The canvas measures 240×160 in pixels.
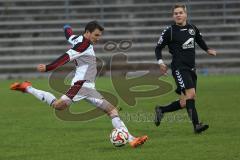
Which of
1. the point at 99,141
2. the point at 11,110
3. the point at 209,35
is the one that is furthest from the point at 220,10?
the point at 99,141

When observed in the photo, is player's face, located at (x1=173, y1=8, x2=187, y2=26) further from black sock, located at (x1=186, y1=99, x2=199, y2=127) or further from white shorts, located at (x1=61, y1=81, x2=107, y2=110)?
white shorts, located at (x1=61, y1=81, x2=107, y2=110)

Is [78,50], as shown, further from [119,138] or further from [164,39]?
[164,39]

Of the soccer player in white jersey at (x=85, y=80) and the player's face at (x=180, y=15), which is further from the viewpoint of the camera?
the player's face at (x=180, y=15)

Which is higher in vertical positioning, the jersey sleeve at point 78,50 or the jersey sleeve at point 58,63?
the jersey sleeve at point 78,50

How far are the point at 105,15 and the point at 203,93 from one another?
415 inches

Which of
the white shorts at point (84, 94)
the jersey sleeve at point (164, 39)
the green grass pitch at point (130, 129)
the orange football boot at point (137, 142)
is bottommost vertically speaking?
the green grass pitch at point (130, 129)

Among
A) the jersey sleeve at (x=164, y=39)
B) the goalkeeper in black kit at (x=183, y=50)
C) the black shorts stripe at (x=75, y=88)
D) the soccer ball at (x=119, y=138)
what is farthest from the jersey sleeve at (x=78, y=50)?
the jersey sleeve at (x=164, y=39)

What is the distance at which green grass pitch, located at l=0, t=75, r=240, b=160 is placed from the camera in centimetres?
878

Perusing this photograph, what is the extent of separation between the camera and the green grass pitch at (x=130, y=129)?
8781mm

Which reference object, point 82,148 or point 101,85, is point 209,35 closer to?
point 101,85

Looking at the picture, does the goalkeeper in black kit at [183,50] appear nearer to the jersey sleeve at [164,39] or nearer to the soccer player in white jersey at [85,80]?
the jersey sleeve at [164,39]

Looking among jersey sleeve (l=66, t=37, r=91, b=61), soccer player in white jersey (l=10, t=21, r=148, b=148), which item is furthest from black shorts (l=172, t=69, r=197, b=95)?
jersey sleeve (l=66, t=37, r=91, b=61)

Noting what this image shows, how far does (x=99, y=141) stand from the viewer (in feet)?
33.5

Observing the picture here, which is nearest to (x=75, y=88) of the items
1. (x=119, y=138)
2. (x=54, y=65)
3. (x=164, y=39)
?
(x=54, y=65)
